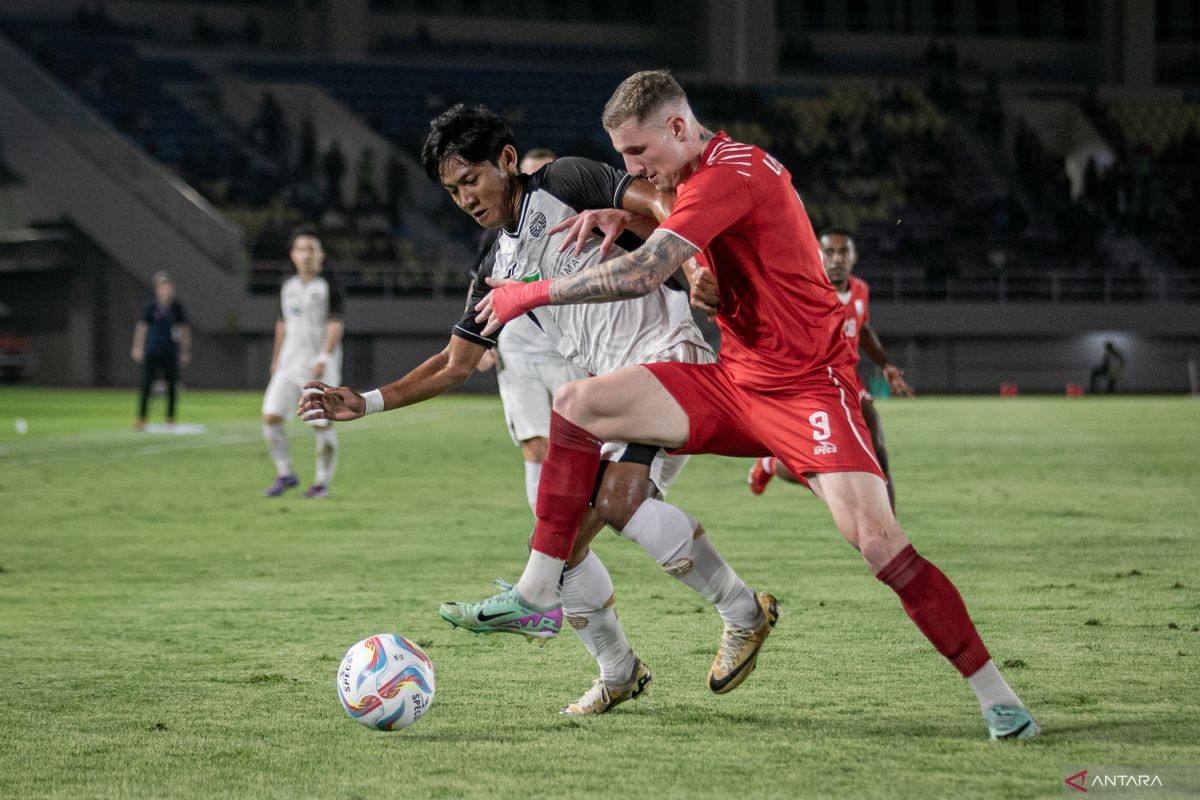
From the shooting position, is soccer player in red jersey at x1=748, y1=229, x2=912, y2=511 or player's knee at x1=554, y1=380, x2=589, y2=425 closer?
player's knee at x1=554, y1=380, x2=589, y2=425

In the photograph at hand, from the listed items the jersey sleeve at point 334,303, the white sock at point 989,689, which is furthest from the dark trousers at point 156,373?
the white sock at point 989,689

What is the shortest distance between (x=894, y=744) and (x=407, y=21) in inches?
1704

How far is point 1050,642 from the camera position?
5.88 m

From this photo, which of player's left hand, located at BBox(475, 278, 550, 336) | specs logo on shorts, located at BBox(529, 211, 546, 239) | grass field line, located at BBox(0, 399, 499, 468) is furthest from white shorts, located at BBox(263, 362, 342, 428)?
player's left hand, located at BBox(475, 278, 550, 336)

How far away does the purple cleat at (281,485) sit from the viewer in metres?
12.5

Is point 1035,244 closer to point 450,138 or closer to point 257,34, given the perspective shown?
point 257,34

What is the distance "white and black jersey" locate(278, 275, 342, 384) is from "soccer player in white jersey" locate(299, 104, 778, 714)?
301 inches

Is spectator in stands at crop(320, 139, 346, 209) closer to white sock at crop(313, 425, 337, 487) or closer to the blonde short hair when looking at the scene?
white sock at crop(313, 425, 337, 487)

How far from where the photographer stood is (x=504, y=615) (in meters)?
4.64

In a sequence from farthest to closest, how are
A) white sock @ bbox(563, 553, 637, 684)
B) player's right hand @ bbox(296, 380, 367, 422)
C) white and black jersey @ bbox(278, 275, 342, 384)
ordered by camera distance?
white and black jersey @ bbox(278, 275, 342, 384), player's right hand @ bbox(296, 380, 367, 422), white sock @ bbox(563, 553, 637, 684)

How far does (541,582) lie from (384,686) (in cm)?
Answer: 56

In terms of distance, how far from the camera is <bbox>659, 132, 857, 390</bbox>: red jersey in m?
4.58

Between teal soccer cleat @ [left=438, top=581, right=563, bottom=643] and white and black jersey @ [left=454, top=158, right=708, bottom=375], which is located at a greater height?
white and black jersey @ [left=454, top=158, right=708, bottom=375]

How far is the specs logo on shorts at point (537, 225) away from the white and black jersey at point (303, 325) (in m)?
7.86
